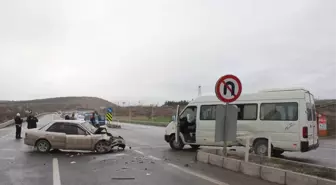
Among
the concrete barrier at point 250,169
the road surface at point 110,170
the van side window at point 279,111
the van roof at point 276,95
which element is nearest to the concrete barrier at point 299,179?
the road surface at point 110,170

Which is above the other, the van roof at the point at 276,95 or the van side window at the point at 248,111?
the van roof at the point at 276,95

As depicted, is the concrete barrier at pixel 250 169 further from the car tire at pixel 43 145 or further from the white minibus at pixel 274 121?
the car tire at pixel 43 145

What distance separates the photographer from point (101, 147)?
582 inches

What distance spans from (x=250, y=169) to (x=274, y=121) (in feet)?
14.2

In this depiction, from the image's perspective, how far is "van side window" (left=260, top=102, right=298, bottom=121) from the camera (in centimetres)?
1253

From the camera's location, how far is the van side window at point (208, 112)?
15.1 meters

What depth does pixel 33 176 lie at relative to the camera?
9.24 m

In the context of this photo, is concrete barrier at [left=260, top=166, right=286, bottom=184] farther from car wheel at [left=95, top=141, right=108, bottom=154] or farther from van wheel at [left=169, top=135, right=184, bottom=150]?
car wheel at [left=95, top=141, right=108, bottom=154]

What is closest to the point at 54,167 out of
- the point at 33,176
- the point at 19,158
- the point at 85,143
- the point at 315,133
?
the point at 33,176

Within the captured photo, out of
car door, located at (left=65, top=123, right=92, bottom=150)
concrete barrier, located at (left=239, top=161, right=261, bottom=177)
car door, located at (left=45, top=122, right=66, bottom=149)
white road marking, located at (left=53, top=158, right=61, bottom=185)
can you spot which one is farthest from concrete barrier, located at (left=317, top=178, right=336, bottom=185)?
car door, located at (left=45, top=122, right=66, bottom=149)

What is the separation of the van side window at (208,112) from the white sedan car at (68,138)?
3.91 metres

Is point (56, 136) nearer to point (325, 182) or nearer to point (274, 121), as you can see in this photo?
point (274, 121)

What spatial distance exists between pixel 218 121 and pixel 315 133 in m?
4.95

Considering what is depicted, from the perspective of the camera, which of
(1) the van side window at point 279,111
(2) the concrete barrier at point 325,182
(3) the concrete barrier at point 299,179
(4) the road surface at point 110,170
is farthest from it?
(1) the van side window at point 279,111
